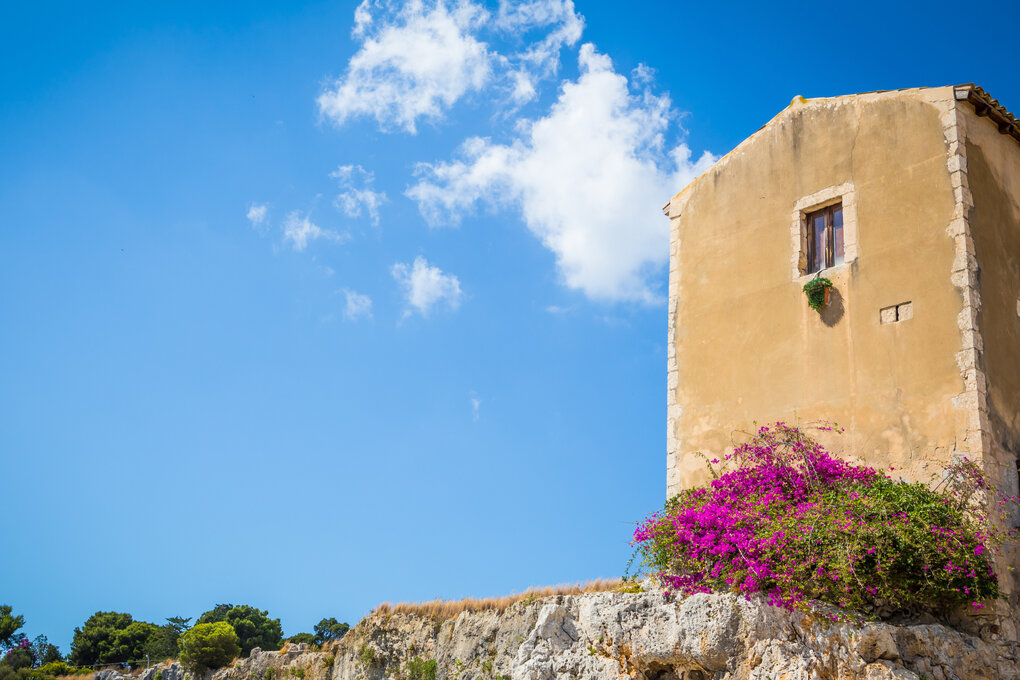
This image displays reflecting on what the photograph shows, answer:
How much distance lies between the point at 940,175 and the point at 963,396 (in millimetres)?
3016

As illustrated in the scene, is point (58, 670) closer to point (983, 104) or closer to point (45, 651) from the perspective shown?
point (45, 651)

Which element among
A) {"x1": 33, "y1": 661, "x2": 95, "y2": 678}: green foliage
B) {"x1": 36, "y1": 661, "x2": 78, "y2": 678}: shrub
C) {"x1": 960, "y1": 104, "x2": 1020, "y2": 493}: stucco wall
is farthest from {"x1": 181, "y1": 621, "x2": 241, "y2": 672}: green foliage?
{"x1": 960, "y1": 104, "x2": 1020, "y2": 493}: stucco wall

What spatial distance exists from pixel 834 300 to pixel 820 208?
1.54 m

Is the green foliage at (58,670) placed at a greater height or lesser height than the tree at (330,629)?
lesser

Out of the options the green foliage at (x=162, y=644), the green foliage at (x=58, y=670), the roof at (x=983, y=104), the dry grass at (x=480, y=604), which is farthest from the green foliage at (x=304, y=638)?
the roof at (x=983, y=104)

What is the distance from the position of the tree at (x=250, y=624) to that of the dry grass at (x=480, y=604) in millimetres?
24099

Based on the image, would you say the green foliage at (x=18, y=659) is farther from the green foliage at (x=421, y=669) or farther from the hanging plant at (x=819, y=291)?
the hanging plant at (x=819, y=291)

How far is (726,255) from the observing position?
13820 mm

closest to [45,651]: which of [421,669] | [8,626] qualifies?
[8,626]

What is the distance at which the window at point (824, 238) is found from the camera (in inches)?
497

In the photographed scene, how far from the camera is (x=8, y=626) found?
35031 mm

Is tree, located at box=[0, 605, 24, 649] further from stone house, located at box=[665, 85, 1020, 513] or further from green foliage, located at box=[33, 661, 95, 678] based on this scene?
stone house, located at box=[665, 85, 1020, 513]

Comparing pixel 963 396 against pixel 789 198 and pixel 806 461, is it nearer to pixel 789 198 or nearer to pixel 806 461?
pixel 806 461

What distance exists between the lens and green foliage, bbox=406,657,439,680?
18469 millimetres
